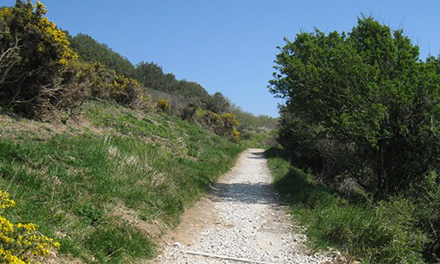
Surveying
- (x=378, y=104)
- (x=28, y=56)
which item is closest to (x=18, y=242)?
(x=28, y=56)

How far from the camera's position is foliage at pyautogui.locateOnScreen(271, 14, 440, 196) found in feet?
35.3

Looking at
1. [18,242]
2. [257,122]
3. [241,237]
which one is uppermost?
[257,122]

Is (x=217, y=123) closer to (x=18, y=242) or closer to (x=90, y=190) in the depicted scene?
(x=90, y=190)

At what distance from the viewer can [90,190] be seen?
20.6 feet

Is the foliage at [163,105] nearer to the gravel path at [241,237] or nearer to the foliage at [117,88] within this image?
the foliage at [117,88]

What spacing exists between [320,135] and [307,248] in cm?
646

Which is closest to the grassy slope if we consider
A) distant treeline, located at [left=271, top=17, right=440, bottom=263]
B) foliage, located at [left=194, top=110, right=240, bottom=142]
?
distant treeline, located at [left=271, top=17, right=440, bottom=263]

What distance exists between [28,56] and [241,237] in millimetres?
6587

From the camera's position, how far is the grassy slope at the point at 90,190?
→ 5051 mm

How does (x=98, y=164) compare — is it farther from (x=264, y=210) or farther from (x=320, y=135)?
(x=320, y=135)

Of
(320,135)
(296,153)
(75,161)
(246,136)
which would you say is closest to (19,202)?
(75,161)

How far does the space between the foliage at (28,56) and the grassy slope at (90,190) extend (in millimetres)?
954

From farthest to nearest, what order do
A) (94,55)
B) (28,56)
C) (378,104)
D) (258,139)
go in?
(258,139) → (94,55) → (378,104) → (28,56)

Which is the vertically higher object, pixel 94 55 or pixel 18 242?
pixel 94 55
